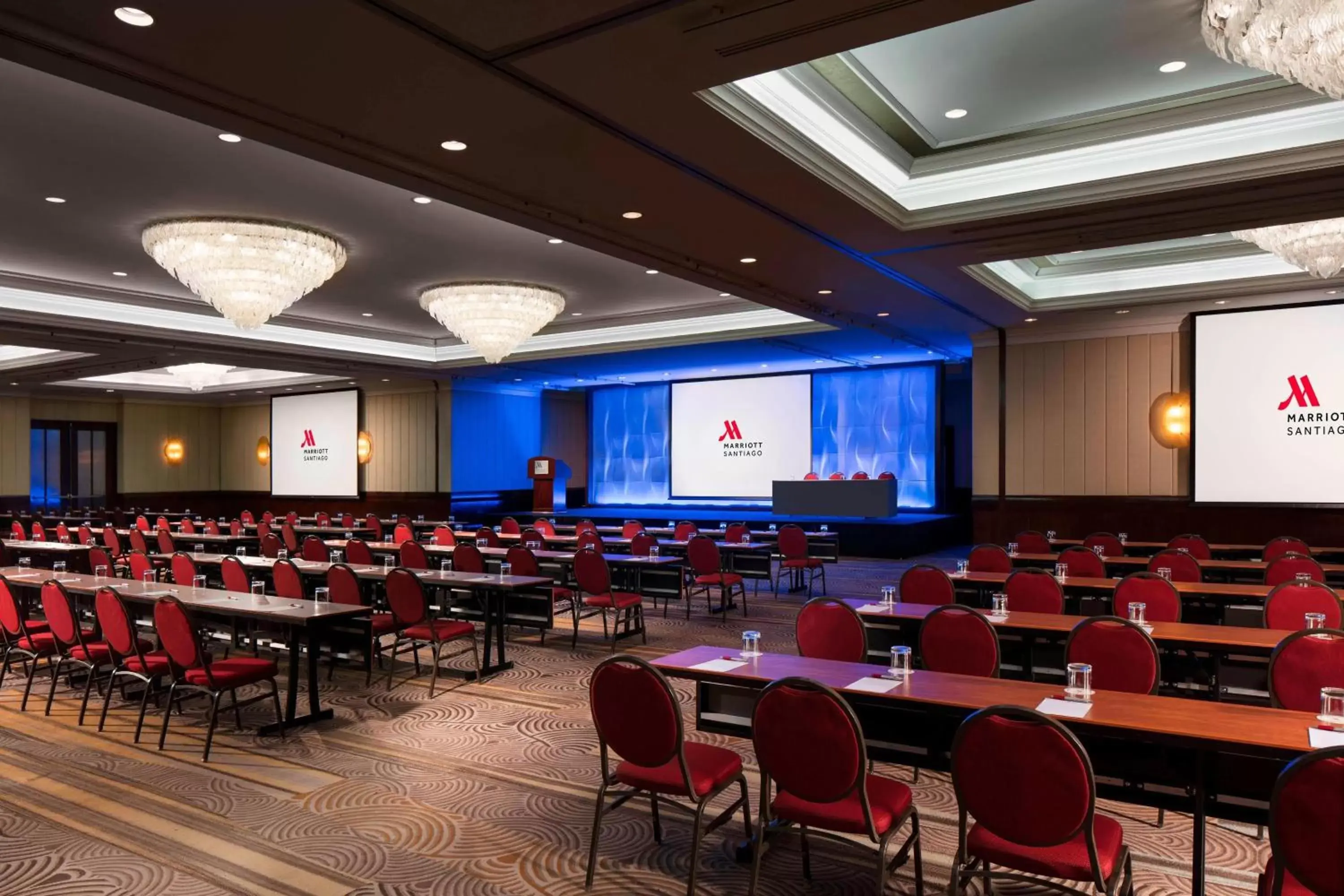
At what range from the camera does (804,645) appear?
4957mm

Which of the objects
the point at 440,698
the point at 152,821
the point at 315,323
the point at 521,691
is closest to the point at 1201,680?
the point at 521,691

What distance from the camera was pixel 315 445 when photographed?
21344mm

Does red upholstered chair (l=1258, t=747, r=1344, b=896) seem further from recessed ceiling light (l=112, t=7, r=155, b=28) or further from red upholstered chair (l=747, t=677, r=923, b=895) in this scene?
recessed ceiling light (l=112, t=7, r=155, b=28)

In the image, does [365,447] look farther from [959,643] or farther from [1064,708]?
[1064,708]

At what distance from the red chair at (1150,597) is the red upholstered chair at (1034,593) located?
362 millimetres

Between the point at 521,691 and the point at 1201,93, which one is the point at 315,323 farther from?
the point at 1201,93

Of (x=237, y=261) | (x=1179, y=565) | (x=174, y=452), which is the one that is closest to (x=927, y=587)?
(x=1179, y=565)

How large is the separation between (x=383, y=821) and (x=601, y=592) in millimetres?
4376

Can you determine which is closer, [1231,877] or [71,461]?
[1231,877]

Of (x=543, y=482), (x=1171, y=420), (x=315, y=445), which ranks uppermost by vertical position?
(x=1171, y=420)

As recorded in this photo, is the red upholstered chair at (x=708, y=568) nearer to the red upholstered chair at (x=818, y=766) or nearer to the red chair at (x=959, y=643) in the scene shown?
the red chair at (x=959, y=643)

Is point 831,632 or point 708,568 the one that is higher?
point 831,632

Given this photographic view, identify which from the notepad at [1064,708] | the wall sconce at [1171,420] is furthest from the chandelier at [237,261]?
the wall sconce at [1171,420]

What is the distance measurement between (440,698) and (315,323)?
890cm
